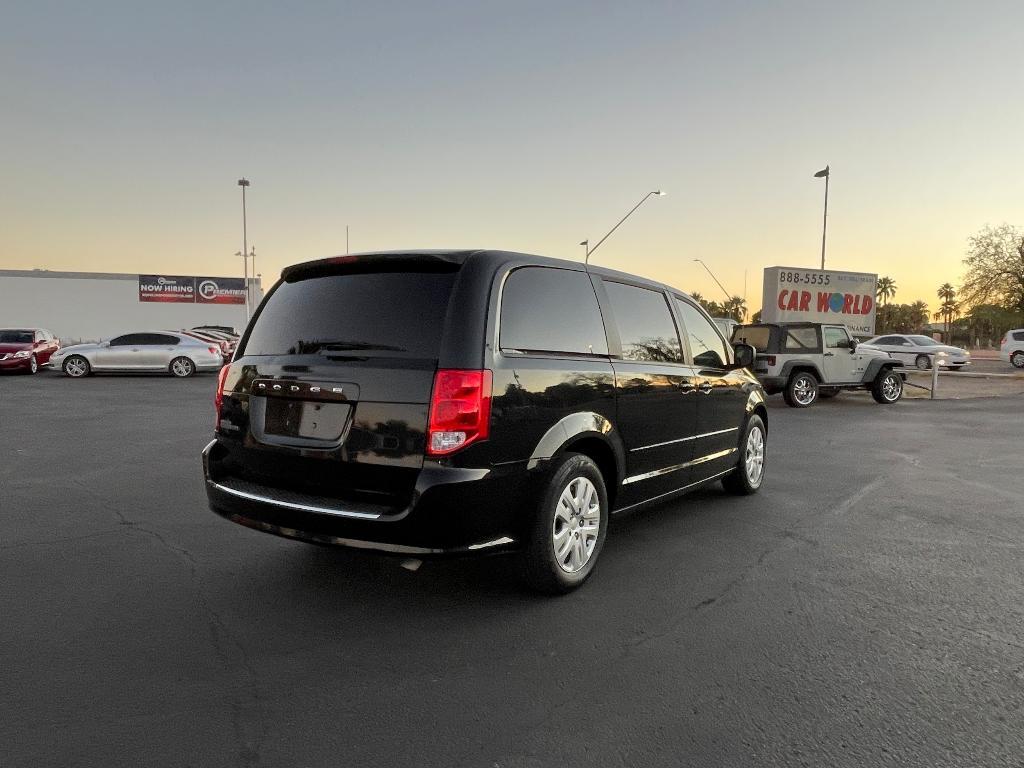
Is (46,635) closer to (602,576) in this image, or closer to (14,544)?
(14,544)

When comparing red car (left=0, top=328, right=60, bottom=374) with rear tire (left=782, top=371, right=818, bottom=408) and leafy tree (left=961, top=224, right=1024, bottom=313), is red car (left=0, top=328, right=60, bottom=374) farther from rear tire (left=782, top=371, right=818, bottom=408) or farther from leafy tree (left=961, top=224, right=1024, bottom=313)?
leafy tree (left=961, top=224, right=1024, bottom=313)

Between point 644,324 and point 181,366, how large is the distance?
65.5 ft

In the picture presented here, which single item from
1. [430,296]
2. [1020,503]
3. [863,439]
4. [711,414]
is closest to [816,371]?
[863,439]

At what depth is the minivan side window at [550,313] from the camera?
3463 mm

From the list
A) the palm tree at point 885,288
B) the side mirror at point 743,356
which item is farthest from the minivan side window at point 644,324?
the palm tree at point 885,288

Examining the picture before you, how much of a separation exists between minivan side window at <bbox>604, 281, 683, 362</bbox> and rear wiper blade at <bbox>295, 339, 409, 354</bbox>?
1.64m

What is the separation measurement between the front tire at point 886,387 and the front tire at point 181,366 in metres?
19.2

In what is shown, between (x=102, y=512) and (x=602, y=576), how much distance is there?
4028mm

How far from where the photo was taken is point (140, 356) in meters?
20.9

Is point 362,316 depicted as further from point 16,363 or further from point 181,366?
point 16,363

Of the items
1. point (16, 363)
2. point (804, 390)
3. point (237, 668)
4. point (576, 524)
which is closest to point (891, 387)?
point (804, 390)

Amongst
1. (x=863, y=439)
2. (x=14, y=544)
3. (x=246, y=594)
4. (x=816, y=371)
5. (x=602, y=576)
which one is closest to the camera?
(x=246, y=594)

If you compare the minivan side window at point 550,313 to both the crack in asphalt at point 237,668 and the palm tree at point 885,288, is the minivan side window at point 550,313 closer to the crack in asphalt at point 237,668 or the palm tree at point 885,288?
the crack in asphalt at point 237,668

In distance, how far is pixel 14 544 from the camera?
4508 mm
